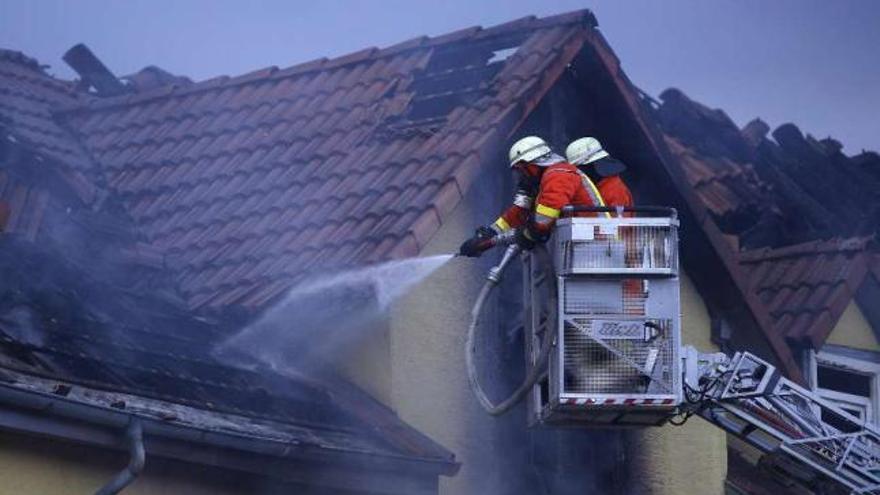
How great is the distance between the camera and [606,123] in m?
A: 12.9

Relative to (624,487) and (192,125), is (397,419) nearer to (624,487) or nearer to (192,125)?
(624,487)

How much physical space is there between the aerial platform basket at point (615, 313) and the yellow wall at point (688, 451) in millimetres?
3887

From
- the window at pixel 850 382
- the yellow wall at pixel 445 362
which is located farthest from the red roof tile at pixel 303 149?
the window at pixel 850 382

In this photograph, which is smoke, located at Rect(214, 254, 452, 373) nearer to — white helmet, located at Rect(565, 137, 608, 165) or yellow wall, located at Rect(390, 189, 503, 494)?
yellow wall, located at Rect(390, 189, 503, 494)

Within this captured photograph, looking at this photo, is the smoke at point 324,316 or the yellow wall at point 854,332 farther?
the yellow wall at point 854,332

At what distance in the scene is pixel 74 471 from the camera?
8.44 m

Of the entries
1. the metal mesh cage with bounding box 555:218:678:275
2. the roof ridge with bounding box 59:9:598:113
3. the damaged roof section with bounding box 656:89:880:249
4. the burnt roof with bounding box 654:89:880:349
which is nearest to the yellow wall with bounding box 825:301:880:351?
the burnt roof with bounding box 654:89:880:349

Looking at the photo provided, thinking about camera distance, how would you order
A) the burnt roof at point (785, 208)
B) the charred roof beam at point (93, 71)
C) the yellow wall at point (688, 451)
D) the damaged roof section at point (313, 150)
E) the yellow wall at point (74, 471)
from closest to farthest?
the yellow wall at point (74, 471), the damaged roof section at point (313, 150), the yellow wall at point (688, 451), the burnt roof at point (785, 208), the charred roof beam at point (93, 71)

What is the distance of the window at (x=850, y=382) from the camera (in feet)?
48.5

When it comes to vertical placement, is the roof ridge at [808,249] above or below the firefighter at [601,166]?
above

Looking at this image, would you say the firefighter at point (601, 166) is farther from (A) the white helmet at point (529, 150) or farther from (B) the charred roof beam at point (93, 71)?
(B) the charred roof beam at point (93, 71)

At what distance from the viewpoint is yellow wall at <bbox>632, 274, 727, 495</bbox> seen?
13.0 metres

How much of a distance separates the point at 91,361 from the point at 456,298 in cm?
316

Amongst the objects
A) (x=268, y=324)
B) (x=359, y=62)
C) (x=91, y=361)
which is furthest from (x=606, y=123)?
(x=91, y=361)
